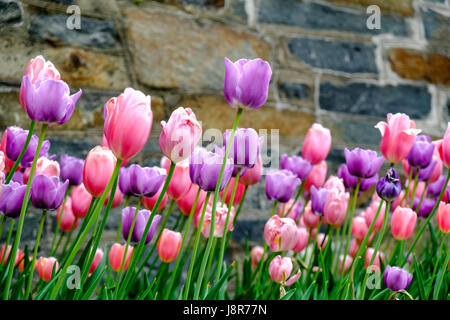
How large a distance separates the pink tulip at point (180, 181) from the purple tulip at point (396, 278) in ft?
1.21

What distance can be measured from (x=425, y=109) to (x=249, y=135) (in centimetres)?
153

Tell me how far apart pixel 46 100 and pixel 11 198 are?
0.62ft

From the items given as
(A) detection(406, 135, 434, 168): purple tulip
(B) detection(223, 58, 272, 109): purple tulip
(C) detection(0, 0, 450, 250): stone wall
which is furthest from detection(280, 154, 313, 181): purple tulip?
(C) detection(0, 0, 450, 250): stone wall

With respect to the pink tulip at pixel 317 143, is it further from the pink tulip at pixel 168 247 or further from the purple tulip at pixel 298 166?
the pink tulip at pixel 168 247

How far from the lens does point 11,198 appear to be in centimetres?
67

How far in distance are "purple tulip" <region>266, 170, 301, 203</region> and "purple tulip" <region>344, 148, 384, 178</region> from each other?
0.11 m

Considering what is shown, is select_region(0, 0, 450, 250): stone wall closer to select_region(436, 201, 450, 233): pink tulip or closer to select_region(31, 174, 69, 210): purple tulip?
select_region(31, 174, 69, 210): purple tulip

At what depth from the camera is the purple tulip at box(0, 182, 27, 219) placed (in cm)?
66

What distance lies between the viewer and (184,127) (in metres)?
0.59

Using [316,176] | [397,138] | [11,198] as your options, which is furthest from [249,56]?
[11,198]

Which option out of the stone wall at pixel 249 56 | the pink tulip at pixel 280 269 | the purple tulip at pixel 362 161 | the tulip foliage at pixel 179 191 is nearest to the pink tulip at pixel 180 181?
the tulip foliage at pixel 179 191

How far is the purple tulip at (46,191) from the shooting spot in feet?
2.31
